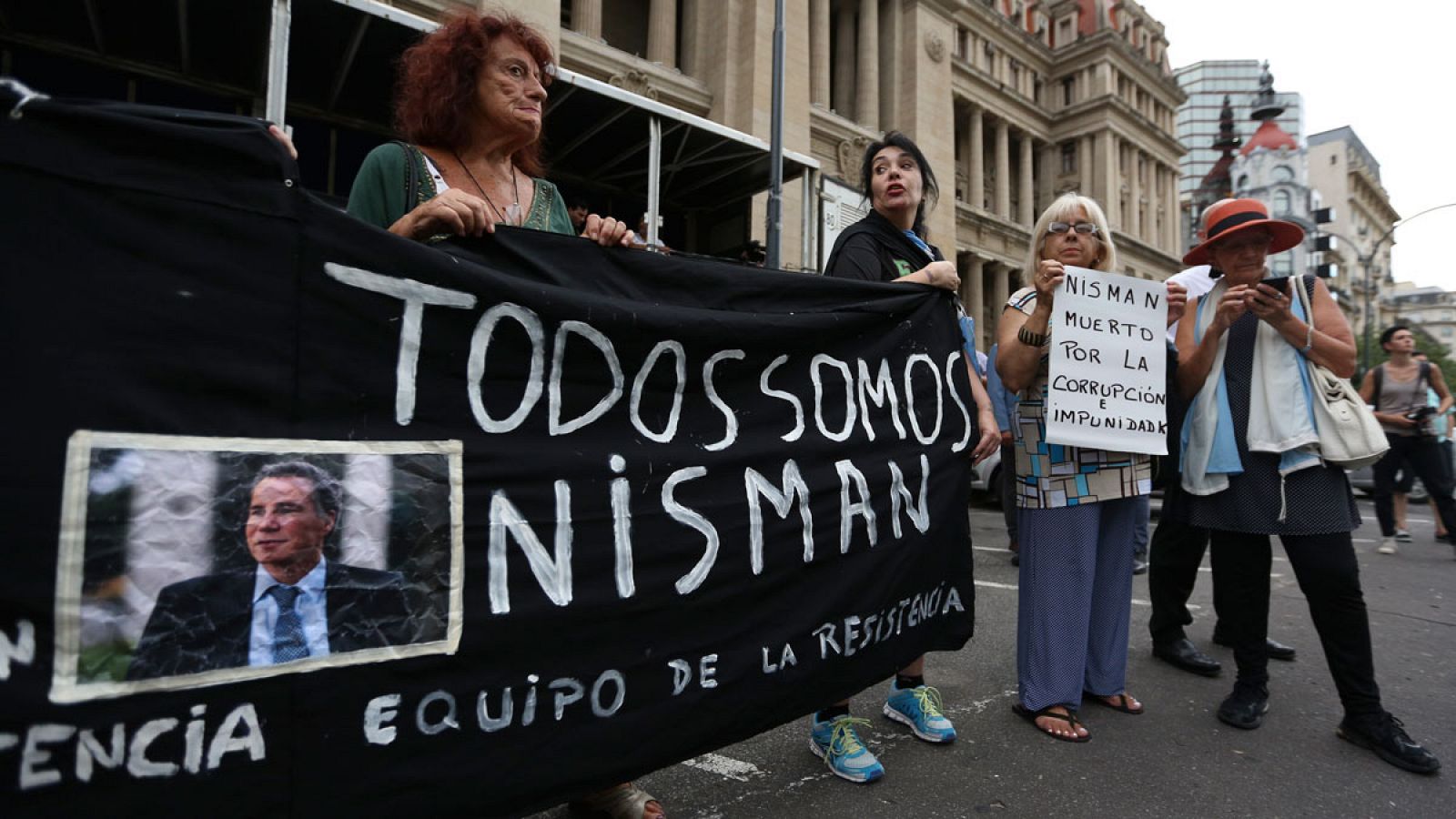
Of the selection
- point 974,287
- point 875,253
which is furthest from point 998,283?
point 875,253

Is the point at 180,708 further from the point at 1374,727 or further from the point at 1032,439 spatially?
the point at 1374,727

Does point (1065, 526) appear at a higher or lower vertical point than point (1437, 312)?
lower

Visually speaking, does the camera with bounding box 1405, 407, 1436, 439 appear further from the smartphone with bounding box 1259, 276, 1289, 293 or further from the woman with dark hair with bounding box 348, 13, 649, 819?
the woman with dark hair with bounding box 348, 13, 649, 819


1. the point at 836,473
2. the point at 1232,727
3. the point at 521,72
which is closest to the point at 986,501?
the point at 1232,727

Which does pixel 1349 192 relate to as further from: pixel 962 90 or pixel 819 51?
pixel 819 51

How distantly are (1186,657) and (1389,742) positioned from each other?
3.11 feet

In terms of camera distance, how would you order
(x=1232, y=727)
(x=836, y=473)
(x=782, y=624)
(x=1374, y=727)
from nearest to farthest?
(x=782, y=624), (x=836, y=473), (x=1374, y=727), (x=1232, y=727)

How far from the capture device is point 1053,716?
8.68 ft

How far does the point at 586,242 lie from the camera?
189 cm

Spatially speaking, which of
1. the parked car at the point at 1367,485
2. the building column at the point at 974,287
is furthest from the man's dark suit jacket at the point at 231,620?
the building column at the point at 974,287

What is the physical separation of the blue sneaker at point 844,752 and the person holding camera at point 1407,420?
685cm

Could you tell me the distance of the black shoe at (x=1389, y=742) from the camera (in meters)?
2.38

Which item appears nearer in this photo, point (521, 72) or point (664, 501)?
point (664, 501)

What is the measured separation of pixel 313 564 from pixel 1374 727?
3316 mm
